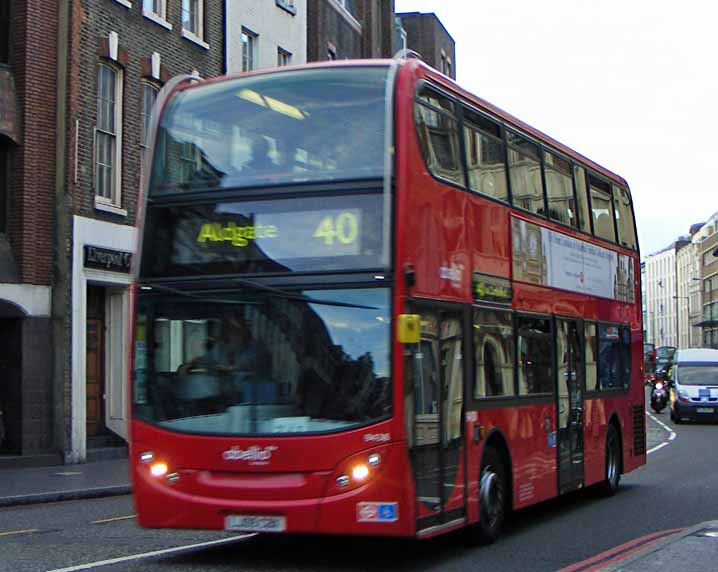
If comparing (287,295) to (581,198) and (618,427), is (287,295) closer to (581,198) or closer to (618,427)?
(581,198)

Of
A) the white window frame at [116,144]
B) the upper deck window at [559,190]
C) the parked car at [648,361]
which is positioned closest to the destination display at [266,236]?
the upper deck window at [559,190]

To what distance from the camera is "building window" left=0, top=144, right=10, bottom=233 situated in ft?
76.0

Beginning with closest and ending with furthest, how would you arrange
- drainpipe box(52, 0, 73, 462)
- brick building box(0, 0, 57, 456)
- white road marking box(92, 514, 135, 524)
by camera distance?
white road marking box(92, 514, 135, 524)
brick building box(0, 0, 57, 456)
drainpipe box(52, 0, 73, 462)

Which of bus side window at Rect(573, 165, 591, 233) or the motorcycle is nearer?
bus side window at Rect(573, 165, 591, 233)

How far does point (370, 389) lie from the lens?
10.1 meters

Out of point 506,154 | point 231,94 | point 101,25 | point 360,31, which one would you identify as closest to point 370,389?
point 231,94

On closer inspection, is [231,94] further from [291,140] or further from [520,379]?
[520,379]

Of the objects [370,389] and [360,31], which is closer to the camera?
[370,389]

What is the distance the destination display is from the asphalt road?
2.47 m

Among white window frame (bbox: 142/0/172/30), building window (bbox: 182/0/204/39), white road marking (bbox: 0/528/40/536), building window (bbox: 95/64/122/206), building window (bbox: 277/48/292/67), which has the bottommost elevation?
white road marking (bbox: 0/528/40/536)

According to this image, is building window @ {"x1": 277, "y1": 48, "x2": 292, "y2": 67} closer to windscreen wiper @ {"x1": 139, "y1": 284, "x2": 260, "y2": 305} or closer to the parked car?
the parked car

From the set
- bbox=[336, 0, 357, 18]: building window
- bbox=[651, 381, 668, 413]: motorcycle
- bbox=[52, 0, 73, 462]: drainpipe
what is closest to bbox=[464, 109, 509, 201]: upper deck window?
bbox=[52, 0, 73, 462]: drainpipe

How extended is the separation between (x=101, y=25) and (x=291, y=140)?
15.5 meters

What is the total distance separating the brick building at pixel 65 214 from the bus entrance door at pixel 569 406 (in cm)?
1012
